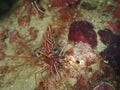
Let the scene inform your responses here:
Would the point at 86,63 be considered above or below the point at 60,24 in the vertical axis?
below

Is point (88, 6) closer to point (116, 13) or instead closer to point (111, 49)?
point (116, 13)

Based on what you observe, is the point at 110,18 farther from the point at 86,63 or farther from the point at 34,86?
the point at 34,86

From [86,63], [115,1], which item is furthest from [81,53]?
[115,1]

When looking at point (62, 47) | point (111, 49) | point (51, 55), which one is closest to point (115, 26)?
point (111, 49)

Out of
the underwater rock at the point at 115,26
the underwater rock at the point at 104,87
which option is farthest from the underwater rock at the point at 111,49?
the underwater rock at the point at 104,87

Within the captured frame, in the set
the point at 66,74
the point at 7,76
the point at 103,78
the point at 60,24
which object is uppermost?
the point at 60,24

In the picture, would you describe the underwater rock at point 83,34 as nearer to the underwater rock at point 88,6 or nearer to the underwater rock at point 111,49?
the underwater rock at point 111,49

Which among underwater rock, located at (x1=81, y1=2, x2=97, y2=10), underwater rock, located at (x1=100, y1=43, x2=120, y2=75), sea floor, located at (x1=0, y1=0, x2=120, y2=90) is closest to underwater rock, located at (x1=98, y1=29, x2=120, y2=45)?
sea floor, located at (x1=0, y1=0, x2=120, y2=90)
